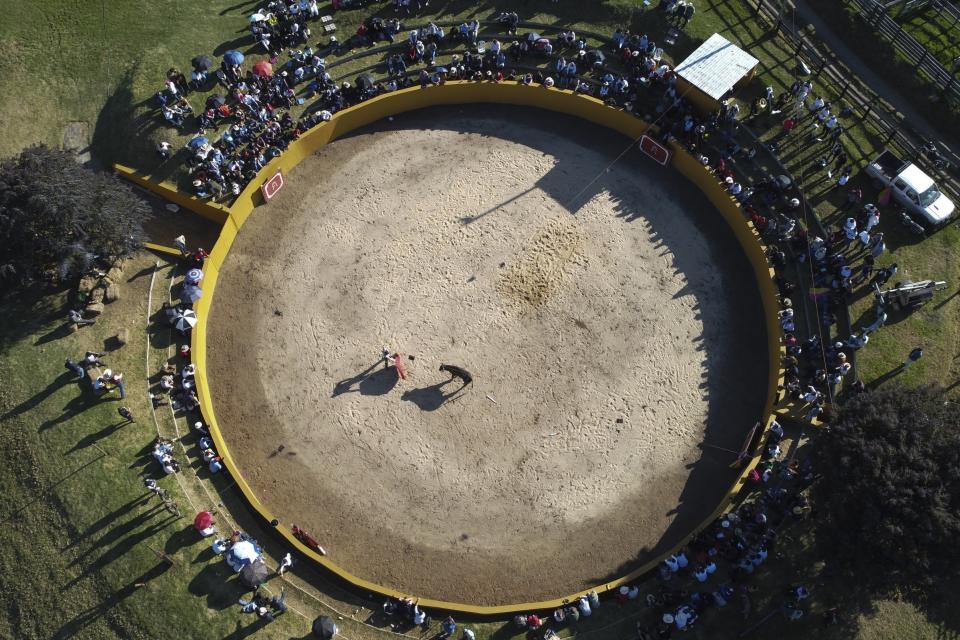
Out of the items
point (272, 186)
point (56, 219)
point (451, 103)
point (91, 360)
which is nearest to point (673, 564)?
point (272, 186)

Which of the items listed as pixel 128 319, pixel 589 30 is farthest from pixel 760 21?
pixel 128 319

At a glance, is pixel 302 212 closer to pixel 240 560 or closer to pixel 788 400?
pixel 240 560

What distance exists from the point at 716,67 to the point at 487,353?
2169 centimetres

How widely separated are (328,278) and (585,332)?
14.4 metres

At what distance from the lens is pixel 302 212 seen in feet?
144

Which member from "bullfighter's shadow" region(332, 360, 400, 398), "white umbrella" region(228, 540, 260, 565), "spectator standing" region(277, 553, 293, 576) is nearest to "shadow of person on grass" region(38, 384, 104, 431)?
"white umbrella" region(228, 540, 260, 565)

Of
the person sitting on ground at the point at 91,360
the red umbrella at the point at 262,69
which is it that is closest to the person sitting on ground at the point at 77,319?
the person sitting on ground at the point at 91,360

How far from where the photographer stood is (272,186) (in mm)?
43906

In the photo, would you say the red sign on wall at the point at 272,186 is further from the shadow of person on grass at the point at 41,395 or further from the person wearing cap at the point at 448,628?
the person wearing cap at the point at 448,628

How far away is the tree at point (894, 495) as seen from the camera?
30438 mm

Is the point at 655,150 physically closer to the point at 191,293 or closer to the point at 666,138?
the point at 666,138

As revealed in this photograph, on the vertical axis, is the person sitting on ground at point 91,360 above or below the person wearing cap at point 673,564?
above

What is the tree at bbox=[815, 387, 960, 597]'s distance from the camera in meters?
30.4

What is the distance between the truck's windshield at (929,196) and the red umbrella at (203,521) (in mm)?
40663
